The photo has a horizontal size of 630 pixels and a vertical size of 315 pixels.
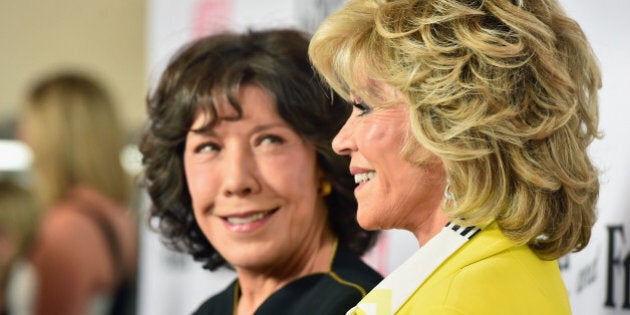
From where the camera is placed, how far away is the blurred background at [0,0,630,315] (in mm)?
1897

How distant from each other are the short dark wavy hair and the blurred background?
0.66 feet

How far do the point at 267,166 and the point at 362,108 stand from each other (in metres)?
0.39

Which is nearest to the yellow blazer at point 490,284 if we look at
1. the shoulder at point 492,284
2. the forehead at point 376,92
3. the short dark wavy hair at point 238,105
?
the shoulder at point 492,284

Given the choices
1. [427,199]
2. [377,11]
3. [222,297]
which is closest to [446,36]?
[377,11]

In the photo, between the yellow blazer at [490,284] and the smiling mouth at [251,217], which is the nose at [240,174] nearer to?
the smiling mouth at [251,217]

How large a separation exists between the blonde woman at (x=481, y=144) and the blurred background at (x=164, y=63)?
1.19 ft

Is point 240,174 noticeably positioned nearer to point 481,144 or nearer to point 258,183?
point 258,183

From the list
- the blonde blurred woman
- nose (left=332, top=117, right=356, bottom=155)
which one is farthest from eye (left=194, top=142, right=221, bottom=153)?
the blonde blurred woman

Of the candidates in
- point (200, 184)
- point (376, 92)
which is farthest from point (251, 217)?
point (376, 92)

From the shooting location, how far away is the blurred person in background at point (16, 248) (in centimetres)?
391

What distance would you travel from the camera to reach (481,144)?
56.9 inches

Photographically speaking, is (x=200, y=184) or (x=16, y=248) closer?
(x=200, y=184)

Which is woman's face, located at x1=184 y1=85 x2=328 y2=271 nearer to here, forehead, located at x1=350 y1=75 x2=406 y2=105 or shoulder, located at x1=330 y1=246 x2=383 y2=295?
shoulder, located at x1=330 y1=246 x2=383 y2=295

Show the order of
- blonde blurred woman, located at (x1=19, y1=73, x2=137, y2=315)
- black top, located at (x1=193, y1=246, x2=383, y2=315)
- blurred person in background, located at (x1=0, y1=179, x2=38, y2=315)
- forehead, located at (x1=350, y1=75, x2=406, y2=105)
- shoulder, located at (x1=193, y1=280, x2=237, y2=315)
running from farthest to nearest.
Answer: blurred person in background, located at (x1=0, y1=179, x2=38, y2=315) → blonde blurred woman, located at (x1=19, y1=73, x2=137, y2=315) → shoulder, located at (x1=193, y1=280, x2=237, y2=315) → black top, located at (x1=193, y1=246, x2=383, y2=315) → forehead, located at (x1=350, y1=75, x2=406, y2=105)
